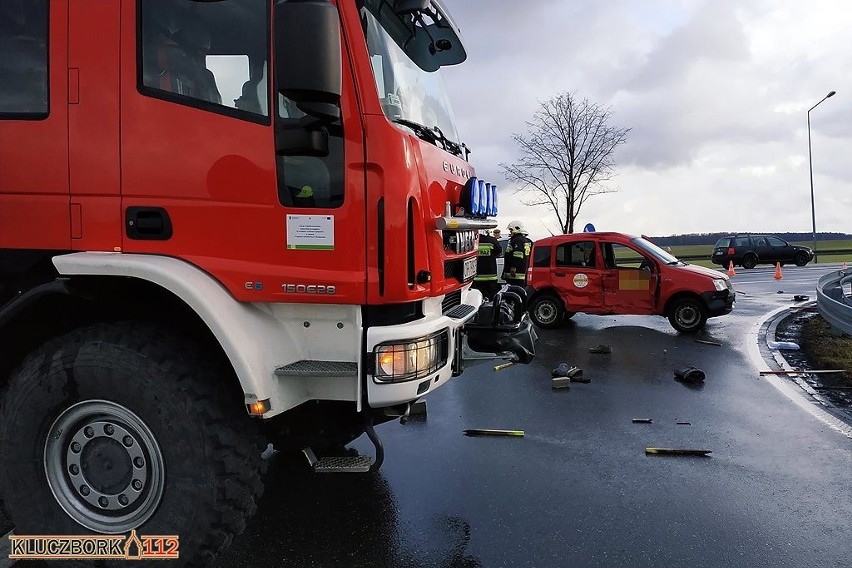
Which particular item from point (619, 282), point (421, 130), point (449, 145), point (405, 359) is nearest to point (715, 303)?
point (619, 282)

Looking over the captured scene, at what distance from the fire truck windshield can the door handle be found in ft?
3.93

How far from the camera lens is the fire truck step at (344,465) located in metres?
3.06

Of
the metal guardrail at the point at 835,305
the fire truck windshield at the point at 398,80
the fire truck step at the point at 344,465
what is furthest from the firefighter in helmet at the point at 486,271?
the fire truck step at the point at 344,465

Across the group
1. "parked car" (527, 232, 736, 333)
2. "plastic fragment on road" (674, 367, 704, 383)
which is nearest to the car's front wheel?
"parked car" (527, 232, 736, 333)

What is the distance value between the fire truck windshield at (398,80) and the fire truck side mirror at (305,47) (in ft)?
1.44

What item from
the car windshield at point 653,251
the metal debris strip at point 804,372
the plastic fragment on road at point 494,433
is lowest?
the plastic fragment on road at point 494,433

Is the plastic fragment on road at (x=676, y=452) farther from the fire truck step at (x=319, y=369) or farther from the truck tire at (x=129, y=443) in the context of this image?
the truck tire at (x=129, y=443)

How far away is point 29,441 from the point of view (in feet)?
8.71

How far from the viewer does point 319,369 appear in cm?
271

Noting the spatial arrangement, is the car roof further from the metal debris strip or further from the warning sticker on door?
the warning sticker on door

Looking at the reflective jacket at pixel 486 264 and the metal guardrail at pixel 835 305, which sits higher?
the reflective jacket at pixel 486 264

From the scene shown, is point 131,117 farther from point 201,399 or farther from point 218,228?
point 201,399

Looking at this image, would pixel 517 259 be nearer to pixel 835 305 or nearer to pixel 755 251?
pixel 835 305

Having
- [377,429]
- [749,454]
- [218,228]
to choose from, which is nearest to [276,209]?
[218,228]
